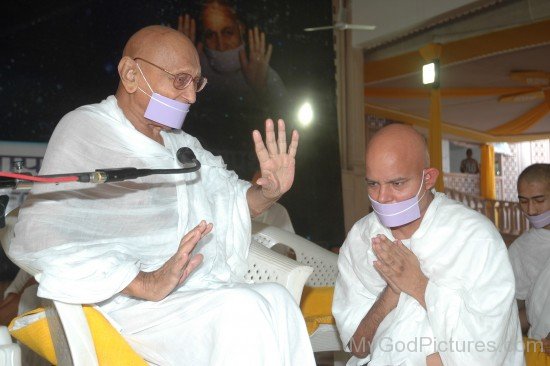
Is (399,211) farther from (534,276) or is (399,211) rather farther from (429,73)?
(429,73)

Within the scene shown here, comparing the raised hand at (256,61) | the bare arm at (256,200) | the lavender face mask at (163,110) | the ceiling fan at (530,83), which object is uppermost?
the ceiling fan at (530,83)

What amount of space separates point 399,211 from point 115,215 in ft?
3.17

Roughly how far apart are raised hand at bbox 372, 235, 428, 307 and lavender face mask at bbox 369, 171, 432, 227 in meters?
0.08

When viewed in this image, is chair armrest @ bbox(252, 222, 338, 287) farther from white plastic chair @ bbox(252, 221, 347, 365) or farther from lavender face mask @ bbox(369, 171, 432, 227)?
lavender face mask @ bbox(369, 171, 432, 227)

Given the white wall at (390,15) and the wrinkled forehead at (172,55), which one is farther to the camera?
the white wall at (390,15)

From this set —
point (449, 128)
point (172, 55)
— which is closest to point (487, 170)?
point (449, 128)

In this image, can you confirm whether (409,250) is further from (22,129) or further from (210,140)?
(210,140)

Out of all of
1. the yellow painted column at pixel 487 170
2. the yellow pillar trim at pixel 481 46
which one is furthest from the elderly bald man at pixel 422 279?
the yellow painted column at pixel 487 170

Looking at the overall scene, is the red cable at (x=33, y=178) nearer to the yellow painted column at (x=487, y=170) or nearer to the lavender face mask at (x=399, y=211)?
the lavender face mask at (x=399, y=211)

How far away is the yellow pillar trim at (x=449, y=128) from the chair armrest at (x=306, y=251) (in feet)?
36.6

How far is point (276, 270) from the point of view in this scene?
258 cm

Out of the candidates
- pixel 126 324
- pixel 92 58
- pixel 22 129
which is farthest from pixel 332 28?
pixel 126 324

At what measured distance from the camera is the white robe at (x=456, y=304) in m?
2.08

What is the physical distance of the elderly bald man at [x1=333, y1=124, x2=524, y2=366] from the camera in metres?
2.09
